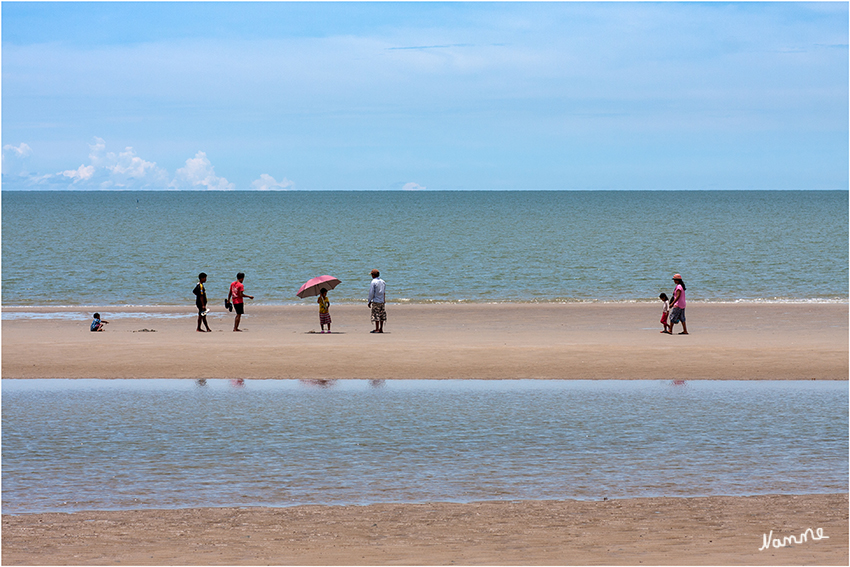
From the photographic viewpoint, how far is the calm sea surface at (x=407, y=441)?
10.4 metres

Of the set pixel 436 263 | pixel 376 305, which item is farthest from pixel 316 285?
pixel 436 263

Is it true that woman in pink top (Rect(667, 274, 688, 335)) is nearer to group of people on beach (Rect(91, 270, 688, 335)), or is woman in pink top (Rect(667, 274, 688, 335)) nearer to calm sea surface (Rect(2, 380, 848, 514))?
group of people on beach (Rect(91, 270, 688, 335))

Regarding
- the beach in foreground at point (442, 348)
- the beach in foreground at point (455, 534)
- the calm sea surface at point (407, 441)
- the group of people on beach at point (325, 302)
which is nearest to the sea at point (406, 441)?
the calm sea surface at point (407, 441)

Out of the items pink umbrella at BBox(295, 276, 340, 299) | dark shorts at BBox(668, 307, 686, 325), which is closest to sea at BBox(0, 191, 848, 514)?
dark shorts at BBox(668, 307, 686, 325)

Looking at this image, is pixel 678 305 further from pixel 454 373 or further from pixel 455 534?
pixel 455 534

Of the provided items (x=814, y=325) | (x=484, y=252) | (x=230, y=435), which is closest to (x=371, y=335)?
(x=230, y=435)

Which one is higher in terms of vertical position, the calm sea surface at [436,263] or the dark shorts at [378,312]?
the calm sea surface at [436,263]

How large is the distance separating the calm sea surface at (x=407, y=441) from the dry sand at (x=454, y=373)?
778 mm

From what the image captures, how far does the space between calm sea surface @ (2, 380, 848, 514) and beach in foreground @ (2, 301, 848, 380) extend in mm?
1215

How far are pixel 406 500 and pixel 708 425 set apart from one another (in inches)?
247

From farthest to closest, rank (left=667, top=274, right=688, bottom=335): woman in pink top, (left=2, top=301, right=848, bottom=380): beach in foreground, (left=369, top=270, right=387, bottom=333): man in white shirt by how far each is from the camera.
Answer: (left=369, top=270, right=387, bottom=333): man in white shirt, (left=667, top=274, right=688, bottom=335): woman in pink top, (left=2, top=301, right=848, bottom=380): beach in foreground

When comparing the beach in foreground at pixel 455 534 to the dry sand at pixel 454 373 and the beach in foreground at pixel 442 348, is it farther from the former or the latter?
the beach in foreground at pixel 442 348

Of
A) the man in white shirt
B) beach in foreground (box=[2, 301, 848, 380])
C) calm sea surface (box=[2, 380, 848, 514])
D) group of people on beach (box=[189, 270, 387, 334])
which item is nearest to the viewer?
calm sea surface (box=[2, 380, 848, 514])

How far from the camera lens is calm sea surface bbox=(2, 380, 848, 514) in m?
10.4
